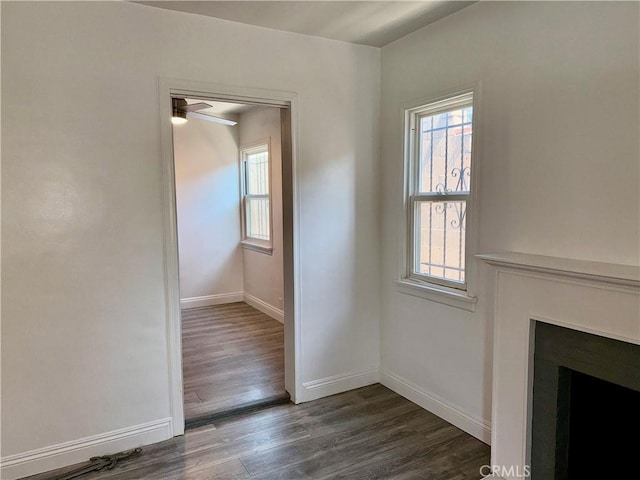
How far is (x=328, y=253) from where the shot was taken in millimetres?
3244

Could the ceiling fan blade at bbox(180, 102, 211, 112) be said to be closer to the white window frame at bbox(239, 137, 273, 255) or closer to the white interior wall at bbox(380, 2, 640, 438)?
the white window frame at bbox(239, 137, 273, 255)

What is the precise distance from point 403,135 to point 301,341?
5.60 ft

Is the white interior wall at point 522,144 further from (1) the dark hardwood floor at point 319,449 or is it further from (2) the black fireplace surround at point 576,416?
(2) the black fireplace surround at point 576,416

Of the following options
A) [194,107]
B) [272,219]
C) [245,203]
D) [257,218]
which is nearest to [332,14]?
[194,107]

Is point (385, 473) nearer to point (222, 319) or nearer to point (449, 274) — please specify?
point (449, 274)

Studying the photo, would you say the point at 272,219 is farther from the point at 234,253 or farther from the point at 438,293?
the point at 438,293

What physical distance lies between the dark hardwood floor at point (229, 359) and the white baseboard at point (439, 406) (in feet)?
2.93

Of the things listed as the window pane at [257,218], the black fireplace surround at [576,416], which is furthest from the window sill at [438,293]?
the window pane at [257,218]

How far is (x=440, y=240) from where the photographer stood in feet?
9.77

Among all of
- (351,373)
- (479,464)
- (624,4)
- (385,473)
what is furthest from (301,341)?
(624,4)

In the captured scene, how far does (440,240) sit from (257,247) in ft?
10.5

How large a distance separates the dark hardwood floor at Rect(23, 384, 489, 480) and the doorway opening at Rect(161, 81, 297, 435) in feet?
1.16

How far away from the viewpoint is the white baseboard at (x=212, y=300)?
5941 mm

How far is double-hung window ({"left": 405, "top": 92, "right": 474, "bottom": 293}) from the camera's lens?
108 inches
